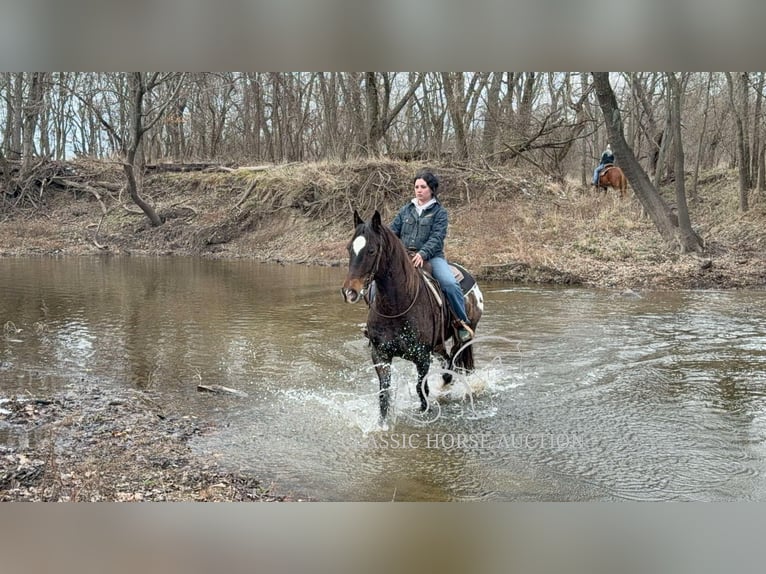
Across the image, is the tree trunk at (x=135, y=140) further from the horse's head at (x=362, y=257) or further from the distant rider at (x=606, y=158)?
the distant rider at (x=606, y=158)

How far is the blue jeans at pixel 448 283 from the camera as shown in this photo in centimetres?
387

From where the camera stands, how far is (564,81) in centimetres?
711

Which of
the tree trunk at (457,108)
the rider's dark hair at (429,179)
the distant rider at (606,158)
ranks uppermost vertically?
the tree trunk at (457,108)

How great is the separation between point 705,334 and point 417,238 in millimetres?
3564

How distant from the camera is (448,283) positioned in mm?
3871

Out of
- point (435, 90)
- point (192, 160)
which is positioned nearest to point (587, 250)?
point (435, 90)

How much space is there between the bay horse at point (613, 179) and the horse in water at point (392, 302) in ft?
17.8

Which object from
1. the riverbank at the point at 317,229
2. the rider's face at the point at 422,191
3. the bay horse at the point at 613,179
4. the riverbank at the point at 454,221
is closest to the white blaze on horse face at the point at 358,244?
the rider's face at the point at 422,191

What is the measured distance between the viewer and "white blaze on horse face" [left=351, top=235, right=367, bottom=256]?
2922 millimetres

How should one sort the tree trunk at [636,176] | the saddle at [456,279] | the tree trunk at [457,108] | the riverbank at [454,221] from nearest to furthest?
the saddle at [456,279], the tree trunk at [457,108], the riverbank at [454,221], the tree trunk at [636,176]

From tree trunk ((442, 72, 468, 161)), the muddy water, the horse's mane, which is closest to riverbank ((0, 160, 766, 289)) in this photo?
tree trunk ((442, 72, 468, 161))

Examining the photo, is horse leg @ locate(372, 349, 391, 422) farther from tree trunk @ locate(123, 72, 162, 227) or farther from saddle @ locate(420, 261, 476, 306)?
tree trunk @ locate(123, 72, 162, 227)
